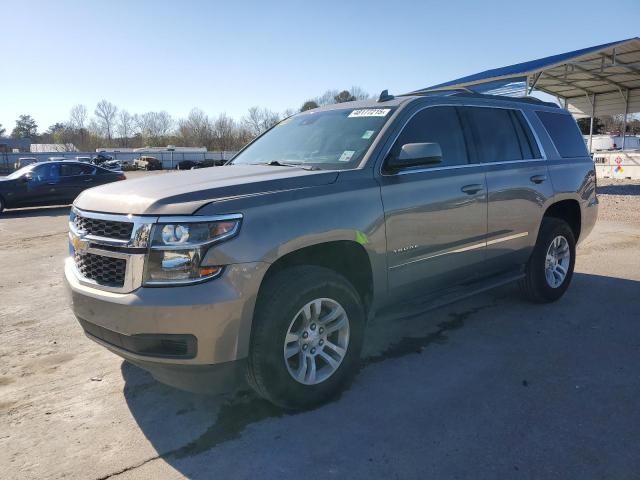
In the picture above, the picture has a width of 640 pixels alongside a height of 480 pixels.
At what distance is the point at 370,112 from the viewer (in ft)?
13.6

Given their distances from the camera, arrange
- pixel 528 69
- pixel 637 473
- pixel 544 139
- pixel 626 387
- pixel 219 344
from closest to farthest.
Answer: pixel 637 473 → pixel 219 344 → pixel 626 387 → pixel 544 139 → pixel 528 69

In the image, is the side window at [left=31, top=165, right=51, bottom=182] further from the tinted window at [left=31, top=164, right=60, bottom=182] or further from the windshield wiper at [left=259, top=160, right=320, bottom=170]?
the windshield wiper at [left=259, top=160, right=320, bottom=170]

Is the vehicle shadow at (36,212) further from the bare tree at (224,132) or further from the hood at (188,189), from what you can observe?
the bare tree at (224,132)

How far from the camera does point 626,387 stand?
3.61 m

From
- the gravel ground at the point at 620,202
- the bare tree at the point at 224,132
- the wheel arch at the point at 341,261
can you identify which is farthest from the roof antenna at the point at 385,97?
the bare tree at the point at 224,132

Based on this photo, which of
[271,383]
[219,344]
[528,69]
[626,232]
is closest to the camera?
[219,344]

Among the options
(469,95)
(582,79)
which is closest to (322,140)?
(469,95)

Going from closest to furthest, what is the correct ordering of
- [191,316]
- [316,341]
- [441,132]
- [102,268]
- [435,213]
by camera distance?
[191,316] → [102,268] → [316,341] → [435,213] → [441,132]

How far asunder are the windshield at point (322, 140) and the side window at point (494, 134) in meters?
1.03

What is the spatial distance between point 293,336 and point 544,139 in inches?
144

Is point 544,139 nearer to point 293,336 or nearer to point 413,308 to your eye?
point 413,308

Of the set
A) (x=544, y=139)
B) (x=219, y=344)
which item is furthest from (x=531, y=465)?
(x=544, y=139)

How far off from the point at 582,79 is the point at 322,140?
26.3 m

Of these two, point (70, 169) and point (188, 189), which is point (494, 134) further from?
point (70, 169)
